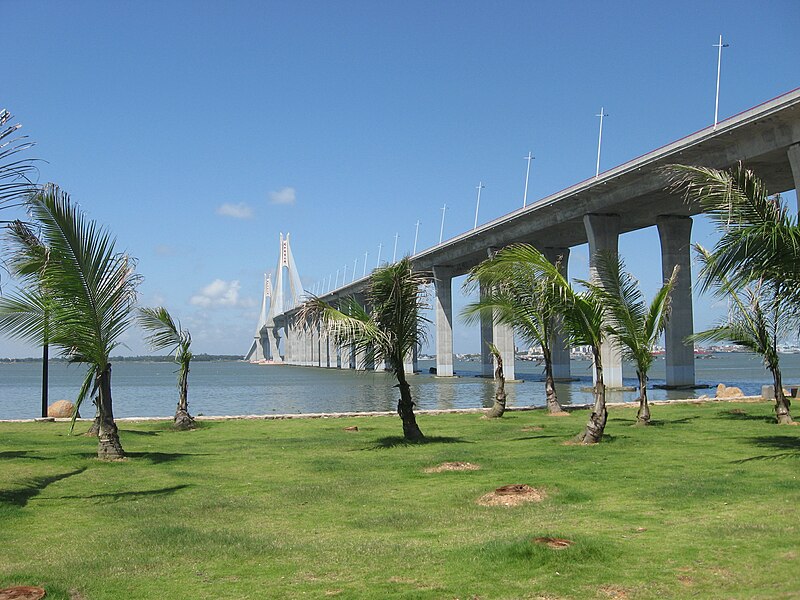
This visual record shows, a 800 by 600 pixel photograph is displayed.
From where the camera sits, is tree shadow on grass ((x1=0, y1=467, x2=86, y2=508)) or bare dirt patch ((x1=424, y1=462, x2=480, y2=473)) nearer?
tree shadow on grass ((x1=0, y1=467, x2=86, y2=508))

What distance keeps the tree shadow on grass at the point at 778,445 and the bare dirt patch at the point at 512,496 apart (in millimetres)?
4119

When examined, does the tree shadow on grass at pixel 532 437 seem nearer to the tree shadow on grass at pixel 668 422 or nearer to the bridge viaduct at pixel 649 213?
the tree shadow on grass at pixel 668 422

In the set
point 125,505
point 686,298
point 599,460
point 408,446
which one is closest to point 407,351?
point 408,446

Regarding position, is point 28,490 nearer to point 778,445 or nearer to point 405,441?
point 405,441

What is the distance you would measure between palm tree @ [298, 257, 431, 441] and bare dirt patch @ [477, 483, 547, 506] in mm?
6839

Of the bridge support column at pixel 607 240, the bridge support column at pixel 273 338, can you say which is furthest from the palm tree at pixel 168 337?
the bridge support column at pixel 273 338

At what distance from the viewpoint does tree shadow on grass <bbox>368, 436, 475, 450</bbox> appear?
679 inches

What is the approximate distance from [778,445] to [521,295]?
8709 millimetres

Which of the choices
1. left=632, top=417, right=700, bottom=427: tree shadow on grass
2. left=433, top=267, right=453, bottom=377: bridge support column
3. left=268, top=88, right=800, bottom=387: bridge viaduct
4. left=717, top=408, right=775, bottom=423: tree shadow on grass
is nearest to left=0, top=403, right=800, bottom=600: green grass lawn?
left=632, top=417, right=700, bottom=427: tree shadow on grass

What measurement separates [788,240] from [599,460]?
4.66m

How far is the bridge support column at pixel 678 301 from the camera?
49.1 m

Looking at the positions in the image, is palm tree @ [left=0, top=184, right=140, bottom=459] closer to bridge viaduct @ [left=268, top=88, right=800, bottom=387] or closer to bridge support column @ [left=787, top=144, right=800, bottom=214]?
bridge viaduct @ [left=268, top=88, right=800, bottom=387]

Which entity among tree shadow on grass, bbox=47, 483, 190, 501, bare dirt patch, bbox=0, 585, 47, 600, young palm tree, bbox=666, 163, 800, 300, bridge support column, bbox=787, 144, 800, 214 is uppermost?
bridge support column, bbox=787, 144, 800, 214

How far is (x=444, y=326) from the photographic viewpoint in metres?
86.6
